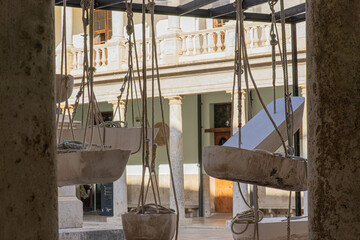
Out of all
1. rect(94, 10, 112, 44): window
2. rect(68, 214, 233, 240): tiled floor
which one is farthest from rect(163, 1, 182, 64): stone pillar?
rect(68, 214, 233, 240): tiled floor

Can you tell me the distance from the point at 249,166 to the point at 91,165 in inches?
20.0

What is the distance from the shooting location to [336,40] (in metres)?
1.58

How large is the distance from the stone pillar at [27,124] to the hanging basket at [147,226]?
2.94 ft

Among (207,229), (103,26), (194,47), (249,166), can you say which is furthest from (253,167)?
(103,26)

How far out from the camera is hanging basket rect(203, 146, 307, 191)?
83.5 inches

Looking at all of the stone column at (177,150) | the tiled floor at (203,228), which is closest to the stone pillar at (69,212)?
the tiled floor at (203,228)

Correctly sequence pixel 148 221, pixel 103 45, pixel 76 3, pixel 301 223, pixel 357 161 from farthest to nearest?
pixel 103 45, pixel 76 3, pixel 301 223, pixel 148 221, pixel 357 161

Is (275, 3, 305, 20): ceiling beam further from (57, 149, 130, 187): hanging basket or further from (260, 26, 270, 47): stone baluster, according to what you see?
(260, 26, 270, 47): stone baluster

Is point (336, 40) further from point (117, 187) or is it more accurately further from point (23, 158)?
point (117, 187)

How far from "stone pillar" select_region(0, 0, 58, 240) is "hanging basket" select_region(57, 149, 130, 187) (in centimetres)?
85

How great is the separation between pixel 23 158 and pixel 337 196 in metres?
0.72

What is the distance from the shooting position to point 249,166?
2.13 metres

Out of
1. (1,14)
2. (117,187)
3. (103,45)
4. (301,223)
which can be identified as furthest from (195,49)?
(1,14)

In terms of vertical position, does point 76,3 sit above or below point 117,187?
above
